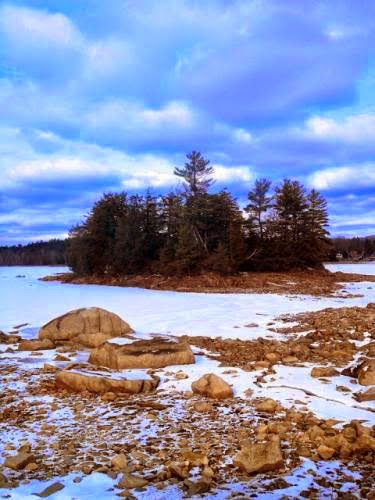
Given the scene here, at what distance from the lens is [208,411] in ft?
20.5

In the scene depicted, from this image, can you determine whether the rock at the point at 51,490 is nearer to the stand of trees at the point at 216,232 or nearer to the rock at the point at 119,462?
the rock at the point at 119,462

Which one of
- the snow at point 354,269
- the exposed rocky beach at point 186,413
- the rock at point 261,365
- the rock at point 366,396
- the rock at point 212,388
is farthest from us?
the snow at point 354,269

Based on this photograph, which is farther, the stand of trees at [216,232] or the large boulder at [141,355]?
the stand of trees at [216,232]

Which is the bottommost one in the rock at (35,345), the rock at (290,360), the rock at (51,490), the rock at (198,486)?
the rock at (198,486)

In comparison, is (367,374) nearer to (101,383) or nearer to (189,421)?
(189,421)

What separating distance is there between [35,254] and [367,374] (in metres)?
143

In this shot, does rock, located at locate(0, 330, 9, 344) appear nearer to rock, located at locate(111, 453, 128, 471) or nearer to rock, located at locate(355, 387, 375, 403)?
rock, located at locate(111, 453, 128, 471)

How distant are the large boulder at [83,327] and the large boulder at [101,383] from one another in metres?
3.58

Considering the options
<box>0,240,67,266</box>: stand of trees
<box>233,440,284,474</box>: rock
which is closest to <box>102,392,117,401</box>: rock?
<box>233,440,284,474</box>: rock

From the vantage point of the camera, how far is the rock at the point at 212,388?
6.83 meters

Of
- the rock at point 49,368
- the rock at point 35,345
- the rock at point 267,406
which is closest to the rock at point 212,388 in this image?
the rock at point 267,406

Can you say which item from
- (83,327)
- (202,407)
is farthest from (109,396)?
(83,327)

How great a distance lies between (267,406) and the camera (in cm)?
616

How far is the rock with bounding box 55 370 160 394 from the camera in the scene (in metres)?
7.16
